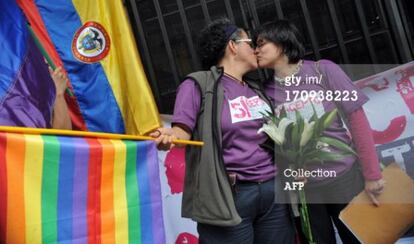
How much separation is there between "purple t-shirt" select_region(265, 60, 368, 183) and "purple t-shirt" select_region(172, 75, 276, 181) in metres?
0.19

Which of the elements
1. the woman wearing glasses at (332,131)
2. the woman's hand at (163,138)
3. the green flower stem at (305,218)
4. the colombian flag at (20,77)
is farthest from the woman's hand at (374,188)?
the colombian flag at (20,77)

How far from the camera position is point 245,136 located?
6.95ft

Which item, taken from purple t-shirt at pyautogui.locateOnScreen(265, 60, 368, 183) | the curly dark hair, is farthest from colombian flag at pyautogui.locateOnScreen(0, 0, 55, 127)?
purple t-shirt at pyautogui.locateOnScreen(265, 60, 368, 183)

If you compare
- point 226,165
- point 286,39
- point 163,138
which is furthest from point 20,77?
point 286,39

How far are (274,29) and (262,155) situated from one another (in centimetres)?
70

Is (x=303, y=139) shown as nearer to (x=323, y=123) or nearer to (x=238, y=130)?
(x=323, y=123)

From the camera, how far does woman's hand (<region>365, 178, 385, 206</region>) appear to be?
212cm

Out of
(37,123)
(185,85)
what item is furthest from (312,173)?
(37,123)

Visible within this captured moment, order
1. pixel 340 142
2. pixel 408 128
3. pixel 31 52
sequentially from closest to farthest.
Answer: pixel 340 142 → pixel 31 52 → pixel 408 128

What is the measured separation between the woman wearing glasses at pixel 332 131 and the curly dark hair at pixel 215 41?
0.30 m

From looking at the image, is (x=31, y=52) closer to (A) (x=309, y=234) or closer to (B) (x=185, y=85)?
(B) (x=185, y=85)

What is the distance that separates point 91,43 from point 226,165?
1.04 m

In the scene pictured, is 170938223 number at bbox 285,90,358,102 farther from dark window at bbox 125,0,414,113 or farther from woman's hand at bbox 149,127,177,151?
dark window at bbox 125,0,414,113

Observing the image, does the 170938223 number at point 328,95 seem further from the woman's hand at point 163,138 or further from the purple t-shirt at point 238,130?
the woman's hand at point 163,138
